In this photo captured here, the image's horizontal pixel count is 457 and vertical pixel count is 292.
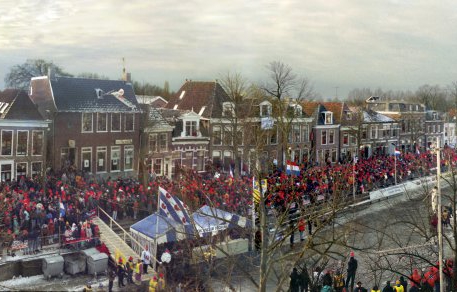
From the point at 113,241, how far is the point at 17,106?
16.5 ft

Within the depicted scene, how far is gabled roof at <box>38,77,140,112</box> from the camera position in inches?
618

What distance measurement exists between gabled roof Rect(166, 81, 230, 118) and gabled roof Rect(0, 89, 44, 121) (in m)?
7.29

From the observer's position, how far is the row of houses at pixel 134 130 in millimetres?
14516

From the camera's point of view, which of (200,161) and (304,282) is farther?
(200,161)

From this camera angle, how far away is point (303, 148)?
28.9m

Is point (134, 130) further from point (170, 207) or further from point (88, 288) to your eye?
point (88, 288)

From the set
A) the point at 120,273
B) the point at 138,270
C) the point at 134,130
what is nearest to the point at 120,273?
the point at 120,273

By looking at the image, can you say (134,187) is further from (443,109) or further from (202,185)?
(443,109)

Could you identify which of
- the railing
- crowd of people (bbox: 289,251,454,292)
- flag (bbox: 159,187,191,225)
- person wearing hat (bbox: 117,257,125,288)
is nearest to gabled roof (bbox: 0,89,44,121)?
the railing

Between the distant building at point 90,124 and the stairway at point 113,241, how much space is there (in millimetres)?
2924

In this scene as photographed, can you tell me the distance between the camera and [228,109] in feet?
71.1

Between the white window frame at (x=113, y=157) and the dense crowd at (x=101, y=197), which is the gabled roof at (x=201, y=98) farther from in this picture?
the white window frame at (x=113, y=157)

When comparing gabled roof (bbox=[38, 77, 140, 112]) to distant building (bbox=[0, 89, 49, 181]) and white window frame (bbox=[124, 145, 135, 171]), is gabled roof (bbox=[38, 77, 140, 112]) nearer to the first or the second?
distant building (bbox=[0, 89, 49, 181])

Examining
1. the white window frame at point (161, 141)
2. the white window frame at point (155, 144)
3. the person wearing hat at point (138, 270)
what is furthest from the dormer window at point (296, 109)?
the person wearing hat at point (138, 270)
